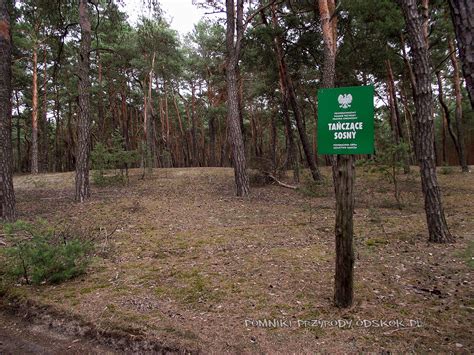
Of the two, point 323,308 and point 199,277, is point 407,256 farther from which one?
point 199,277

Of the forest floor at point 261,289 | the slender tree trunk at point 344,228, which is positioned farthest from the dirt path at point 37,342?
the slender tree trunk at point 344,228

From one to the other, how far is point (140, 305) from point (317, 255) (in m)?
2.79

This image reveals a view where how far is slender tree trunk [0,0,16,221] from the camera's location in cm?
695

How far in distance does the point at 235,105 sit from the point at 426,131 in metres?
6.84

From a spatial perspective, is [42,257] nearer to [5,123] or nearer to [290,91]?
[5,123]

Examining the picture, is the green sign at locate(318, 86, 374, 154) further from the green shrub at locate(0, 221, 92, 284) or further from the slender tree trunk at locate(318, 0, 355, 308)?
the green shrub at locate(0, 221, 92, 284)

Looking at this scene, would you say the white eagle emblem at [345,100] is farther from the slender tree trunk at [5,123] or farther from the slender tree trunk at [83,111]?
the slender tree trunk at [83,111]

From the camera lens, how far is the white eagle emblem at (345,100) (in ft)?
9.57

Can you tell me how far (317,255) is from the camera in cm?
499

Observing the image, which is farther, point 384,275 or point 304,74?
point 304,74

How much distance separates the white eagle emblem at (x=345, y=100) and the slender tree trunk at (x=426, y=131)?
3.12 m

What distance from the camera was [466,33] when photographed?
2.24m

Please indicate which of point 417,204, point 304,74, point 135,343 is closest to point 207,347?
point 135,343

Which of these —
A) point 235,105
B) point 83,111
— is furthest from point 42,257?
point 235,105
